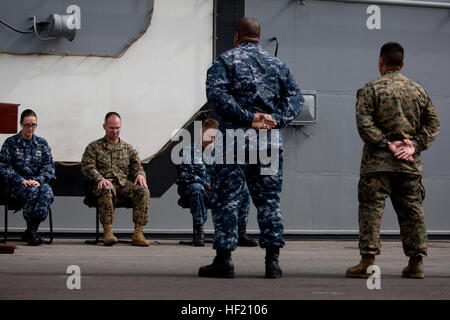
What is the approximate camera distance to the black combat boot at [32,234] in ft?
27.8

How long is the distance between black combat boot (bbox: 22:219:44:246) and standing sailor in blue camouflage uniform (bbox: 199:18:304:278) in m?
3.51

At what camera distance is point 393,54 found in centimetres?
571

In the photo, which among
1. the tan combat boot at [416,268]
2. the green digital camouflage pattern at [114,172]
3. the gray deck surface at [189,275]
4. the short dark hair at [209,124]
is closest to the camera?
the gray deck surface at [189,275]

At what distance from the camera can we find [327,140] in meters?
10.1

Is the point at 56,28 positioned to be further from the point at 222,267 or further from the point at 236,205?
the point at 222,267

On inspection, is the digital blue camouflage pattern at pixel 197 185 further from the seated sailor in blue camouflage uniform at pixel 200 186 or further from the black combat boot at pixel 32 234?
the black combat boot at pixel 32 234

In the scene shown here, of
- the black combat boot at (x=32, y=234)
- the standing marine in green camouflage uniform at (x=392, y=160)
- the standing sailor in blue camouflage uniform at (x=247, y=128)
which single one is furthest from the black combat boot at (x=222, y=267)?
the black combat boot at (x=32, y=234)

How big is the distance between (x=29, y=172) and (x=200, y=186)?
1.88 m

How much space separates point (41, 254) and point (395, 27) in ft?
18.1

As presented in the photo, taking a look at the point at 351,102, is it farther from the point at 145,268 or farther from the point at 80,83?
the point at 145,268

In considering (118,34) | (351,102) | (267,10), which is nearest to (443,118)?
(351,102)

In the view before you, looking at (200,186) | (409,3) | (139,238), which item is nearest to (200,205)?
(200,186)

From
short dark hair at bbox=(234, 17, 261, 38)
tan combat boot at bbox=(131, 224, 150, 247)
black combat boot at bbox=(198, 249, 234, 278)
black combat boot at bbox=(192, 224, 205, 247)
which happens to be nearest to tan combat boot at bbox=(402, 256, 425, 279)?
black combat boot at bbox=(198, 249, 234, 278)

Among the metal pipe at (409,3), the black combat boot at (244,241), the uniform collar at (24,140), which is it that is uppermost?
the metal pipe at (409,3)
